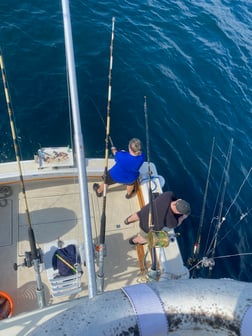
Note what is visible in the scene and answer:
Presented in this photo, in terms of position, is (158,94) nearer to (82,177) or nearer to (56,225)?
(56,225)

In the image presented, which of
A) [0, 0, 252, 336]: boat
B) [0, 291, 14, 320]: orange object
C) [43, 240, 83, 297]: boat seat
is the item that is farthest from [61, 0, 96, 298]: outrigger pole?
[0, 291, 14, 320]: orange object

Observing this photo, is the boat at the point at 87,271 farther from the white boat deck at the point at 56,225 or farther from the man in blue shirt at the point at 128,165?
the man in blue shirt at the point at 128,165

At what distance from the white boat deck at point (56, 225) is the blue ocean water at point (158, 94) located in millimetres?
1862

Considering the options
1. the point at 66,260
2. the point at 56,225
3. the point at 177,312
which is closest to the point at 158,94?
the point at 56,225

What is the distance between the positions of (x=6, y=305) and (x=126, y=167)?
281 centimetres

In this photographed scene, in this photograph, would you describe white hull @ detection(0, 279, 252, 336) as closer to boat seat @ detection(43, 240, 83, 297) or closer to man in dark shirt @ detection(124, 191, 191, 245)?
boat seat @ detection(43, 240, 83, 297)

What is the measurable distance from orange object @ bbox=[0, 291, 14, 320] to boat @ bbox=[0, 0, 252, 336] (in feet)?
0.09

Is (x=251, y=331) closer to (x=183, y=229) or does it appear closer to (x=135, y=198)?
(x=135, y=198)

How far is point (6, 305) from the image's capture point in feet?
17.2

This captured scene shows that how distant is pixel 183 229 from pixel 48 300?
360 cm

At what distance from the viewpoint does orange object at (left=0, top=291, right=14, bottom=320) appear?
5.14 m

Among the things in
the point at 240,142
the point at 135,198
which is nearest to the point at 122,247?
the point at 135,198

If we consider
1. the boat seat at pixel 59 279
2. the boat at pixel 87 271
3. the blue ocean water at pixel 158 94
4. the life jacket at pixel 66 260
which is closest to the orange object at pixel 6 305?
the boat at pixel 87 271

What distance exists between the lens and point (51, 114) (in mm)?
9367
